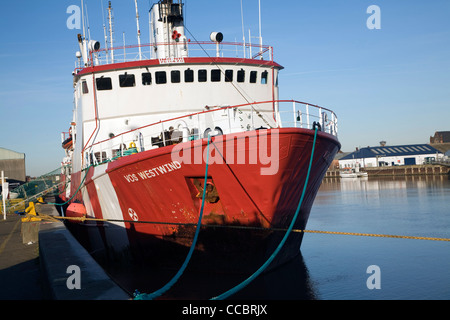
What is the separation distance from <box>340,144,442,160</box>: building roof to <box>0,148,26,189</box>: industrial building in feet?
212

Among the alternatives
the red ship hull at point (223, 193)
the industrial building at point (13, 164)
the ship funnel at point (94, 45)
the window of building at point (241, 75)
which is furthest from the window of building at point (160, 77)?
the industrial building at point (13, 164)

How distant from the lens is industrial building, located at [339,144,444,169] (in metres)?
88.9

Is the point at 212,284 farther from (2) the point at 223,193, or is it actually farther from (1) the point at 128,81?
(1) the point at 128,81

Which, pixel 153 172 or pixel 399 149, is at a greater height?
pixel 399 149

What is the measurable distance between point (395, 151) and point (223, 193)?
3488 inches

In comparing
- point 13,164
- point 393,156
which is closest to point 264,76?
point 13,164

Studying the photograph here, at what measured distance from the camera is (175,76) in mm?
14773

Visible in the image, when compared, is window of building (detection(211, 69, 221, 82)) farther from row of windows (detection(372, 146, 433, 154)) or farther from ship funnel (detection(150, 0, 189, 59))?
row of windows (detection(372, 146, 433, 154))

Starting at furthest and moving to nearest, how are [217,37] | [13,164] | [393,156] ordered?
1. [393,156]
2. [13,164]
3. [217,37]

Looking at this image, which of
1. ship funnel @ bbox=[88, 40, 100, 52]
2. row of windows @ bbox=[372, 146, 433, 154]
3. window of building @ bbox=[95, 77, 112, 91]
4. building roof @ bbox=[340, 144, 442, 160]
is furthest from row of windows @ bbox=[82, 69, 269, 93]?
row of windows @ bbox=[372, 146, 433, 154]

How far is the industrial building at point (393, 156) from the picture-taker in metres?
88.9

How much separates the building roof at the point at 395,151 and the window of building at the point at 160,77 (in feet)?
275

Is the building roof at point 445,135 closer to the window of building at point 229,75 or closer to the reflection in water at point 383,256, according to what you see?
the reflection in water at point 383,256

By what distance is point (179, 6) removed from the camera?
57.4 feet
